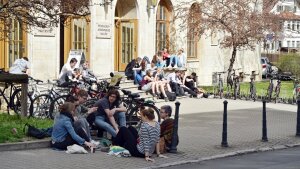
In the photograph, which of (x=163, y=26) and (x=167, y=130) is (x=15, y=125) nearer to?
(x=167, y=130)

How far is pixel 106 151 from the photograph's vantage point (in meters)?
13.9

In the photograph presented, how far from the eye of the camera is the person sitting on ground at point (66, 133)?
13609 millimetres

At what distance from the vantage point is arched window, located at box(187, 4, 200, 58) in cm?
3359

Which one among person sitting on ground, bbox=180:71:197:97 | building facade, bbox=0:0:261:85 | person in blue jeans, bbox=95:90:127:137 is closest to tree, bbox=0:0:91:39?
person in blue jeans, bbox=95:90:127:137

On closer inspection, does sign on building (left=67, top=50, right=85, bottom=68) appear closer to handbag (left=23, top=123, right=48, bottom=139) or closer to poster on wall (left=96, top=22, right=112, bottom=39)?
poster on wall (left=96, top=22, right=112, bottom=39)

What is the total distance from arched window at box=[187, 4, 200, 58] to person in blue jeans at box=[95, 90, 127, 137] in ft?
61.0

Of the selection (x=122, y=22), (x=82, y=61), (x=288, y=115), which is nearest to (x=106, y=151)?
(x=288, y=115)

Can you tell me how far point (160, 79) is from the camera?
27.3 metres

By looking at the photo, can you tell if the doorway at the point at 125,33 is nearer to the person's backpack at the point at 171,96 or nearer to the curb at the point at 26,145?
the person's backpack at the point at 171,96

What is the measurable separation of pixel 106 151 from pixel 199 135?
388cm

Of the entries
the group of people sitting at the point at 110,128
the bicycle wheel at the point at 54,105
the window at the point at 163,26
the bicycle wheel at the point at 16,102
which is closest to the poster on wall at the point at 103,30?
the window at the point at 163,26

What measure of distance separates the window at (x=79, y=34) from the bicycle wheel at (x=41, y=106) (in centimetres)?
1124

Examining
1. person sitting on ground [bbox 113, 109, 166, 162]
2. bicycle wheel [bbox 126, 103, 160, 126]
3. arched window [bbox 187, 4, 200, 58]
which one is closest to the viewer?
person sitting on ground [bbox 113, 109, 166, 162]

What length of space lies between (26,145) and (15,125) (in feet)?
5.82
